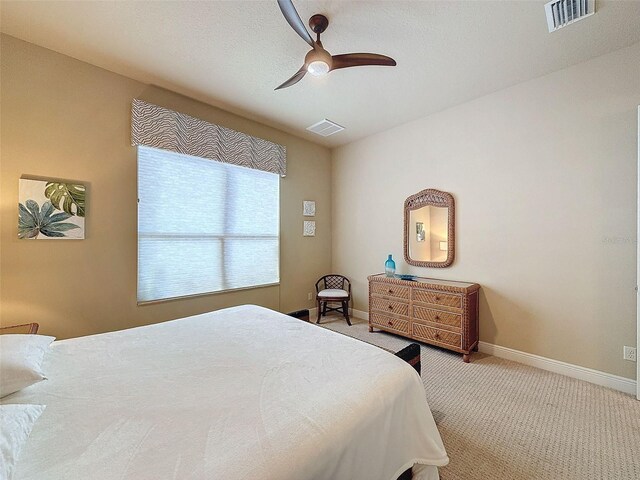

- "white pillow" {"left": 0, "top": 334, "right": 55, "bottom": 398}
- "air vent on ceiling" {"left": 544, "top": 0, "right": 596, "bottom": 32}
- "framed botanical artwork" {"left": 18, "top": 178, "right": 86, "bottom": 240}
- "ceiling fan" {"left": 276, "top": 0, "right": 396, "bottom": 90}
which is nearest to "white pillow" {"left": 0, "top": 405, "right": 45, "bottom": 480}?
"white pillow" {"left": 0, "top": 334, "right": 55, "bottom": 398}

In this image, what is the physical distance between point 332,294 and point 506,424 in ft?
7.97

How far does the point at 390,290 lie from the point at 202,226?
252 cm

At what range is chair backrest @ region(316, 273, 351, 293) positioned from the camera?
453cm

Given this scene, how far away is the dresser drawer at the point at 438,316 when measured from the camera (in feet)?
9.31

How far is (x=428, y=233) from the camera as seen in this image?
11.6ft

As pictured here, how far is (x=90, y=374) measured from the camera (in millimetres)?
1296

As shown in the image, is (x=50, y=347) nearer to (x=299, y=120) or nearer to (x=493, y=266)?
(x=299, y=120)

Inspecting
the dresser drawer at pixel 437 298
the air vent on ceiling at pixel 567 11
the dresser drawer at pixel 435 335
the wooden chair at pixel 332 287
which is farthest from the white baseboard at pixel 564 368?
the air vent on ceiling at pixel 567 11

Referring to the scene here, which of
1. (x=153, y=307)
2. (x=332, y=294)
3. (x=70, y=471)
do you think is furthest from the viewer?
(x=332, y=294)

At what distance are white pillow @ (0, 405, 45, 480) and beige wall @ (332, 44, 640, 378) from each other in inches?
141

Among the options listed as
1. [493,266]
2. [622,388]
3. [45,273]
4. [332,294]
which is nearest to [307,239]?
[332,294]

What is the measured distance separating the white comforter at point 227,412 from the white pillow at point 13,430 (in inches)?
1.5

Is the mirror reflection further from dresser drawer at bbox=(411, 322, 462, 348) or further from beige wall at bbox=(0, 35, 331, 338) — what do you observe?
beige wall at bbox=(0, 35, 331, 338)

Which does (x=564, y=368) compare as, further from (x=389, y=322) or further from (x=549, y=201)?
(x=389, y=322)
